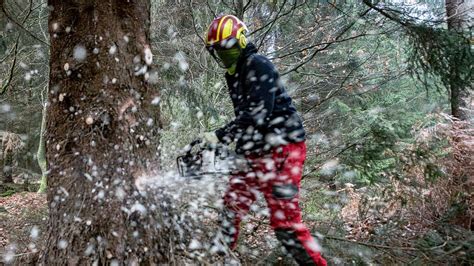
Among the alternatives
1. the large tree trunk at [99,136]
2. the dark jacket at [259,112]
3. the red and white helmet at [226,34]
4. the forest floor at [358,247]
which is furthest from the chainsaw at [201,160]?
the red and white helmet at [226,34]

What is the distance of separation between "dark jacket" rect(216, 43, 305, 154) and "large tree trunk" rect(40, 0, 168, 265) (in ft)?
2.12

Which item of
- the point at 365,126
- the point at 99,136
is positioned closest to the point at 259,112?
the point at 99,136

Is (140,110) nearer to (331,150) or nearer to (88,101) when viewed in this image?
(88,101)

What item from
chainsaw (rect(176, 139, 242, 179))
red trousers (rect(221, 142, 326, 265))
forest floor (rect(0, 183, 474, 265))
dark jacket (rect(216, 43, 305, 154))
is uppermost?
dark jacket (rect(216, 43, 305, 154))

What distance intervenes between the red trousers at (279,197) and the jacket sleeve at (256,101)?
29 centimetres

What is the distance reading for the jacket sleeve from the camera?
2.94m

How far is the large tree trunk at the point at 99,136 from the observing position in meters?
2.53

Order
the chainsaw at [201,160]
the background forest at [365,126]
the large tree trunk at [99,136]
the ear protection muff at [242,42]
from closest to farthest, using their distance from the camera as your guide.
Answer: the large tree trunk at [99,136] < the chainsaw at [201,160] < the ear protection muff at [242,42] < the background forest at [365,126]

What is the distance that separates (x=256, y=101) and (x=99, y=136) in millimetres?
1104

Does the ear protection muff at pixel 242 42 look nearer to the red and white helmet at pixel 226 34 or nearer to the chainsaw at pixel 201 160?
the red and white helmet at pixel 226 34

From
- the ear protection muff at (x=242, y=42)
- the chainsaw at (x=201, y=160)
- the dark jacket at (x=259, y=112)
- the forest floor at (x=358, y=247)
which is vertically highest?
the ear protection muff at (x=242, y=42)

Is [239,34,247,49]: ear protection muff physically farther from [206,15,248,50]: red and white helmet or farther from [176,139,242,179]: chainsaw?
[176,139,242,179]: chainsaw

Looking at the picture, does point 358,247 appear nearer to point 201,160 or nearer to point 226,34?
point 201,160

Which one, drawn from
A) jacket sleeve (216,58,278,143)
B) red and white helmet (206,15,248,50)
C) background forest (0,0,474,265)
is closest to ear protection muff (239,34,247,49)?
red and white helmet (206,15,248,50)
